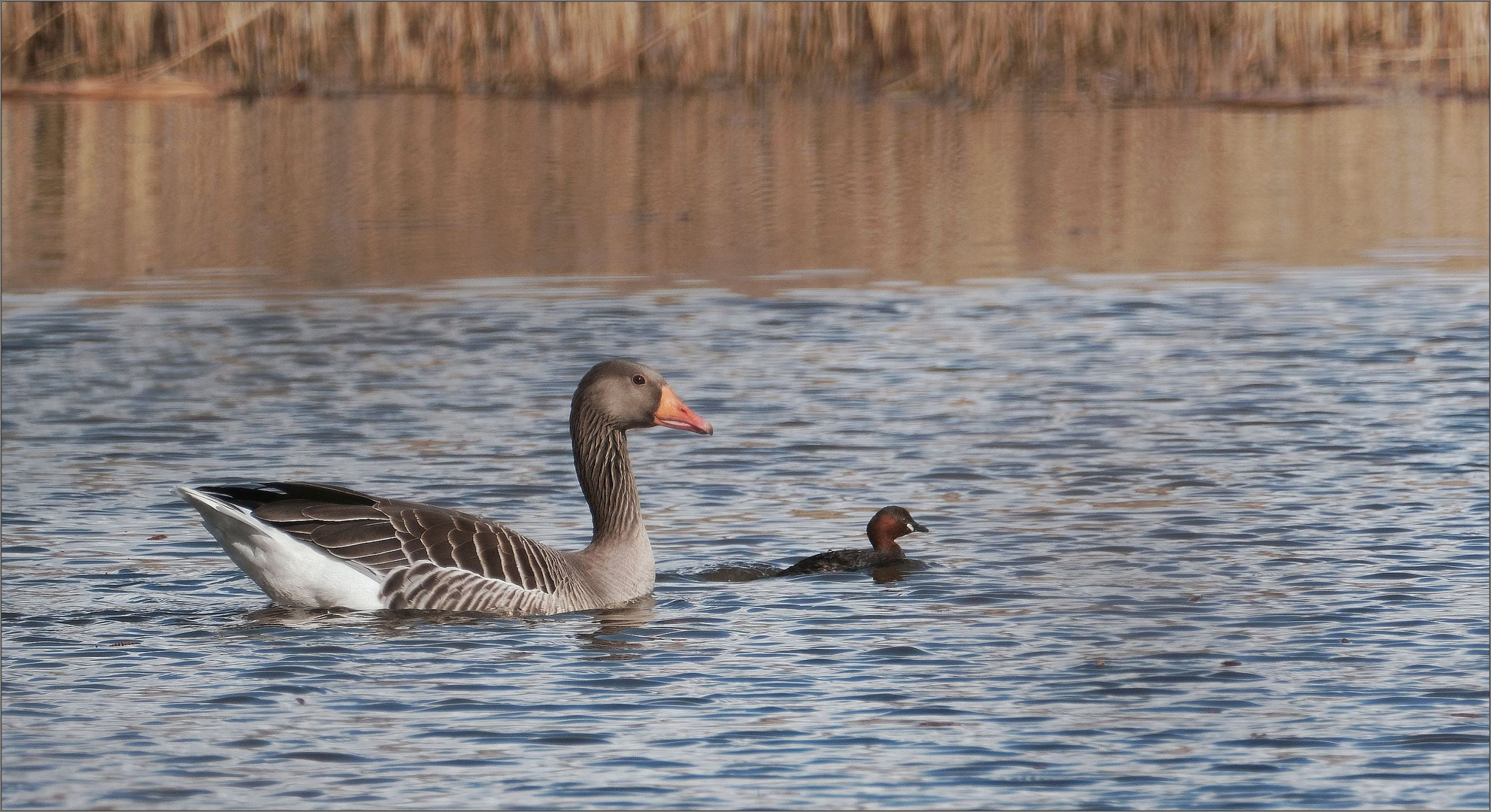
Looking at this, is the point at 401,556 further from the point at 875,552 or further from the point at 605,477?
the point at 875,552

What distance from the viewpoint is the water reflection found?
21297 millimetres

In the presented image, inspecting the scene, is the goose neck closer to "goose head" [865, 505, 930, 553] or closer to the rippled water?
the rippled water

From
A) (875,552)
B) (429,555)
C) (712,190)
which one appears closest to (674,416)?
(875,552)

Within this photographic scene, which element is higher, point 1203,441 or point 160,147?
point 160,147

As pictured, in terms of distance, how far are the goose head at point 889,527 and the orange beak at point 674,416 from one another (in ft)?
3.05

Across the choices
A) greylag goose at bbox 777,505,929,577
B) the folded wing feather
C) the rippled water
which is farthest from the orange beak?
the folded wing feather

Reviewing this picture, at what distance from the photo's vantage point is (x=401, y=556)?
31.2ft

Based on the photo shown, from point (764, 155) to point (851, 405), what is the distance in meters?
15.1

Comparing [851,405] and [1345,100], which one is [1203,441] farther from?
[1345,100]

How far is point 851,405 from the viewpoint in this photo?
14.3 metres

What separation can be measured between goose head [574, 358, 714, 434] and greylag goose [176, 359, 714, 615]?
1.91ft

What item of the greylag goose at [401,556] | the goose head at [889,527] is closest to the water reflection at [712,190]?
the goose head at [889,527]

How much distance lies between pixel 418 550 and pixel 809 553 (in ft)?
6.81


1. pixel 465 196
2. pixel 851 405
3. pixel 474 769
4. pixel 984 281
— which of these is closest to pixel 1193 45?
pixel 465 196
